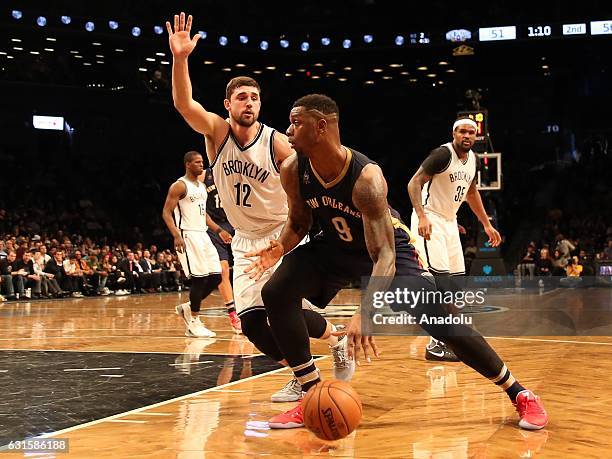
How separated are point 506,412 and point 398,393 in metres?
0.83

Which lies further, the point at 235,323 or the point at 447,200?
the point at 235,323

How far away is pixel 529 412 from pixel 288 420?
1.26 meters

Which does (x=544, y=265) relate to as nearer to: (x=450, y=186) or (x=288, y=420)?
(x=450, y=186)

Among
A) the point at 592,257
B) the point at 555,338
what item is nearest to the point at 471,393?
the point at 555,338

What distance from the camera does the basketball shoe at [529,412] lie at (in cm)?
409

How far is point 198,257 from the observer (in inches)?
366

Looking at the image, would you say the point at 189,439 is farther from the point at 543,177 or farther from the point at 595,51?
the point at 595,51

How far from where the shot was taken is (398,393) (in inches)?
204

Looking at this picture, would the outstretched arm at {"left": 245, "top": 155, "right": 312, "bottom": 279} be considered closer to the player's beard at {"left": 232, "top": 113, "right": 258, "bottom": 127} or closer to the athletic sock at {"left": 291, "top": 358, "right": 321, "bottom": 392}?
the athletic sock at {"left": 291, "top": 358, "right": 321, "bottom": 392}

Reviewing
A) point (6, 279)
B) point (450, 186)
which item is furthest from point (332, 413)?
point (6, 279)

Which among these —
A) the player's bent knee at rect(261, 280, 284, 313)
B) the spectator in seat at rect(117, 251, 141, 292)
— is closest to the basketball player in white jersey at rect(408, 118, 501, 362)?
the player's bent knee at rect(261, 280, 284, 313)

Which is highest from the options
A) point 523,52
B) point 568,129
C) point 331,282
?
point 523,52

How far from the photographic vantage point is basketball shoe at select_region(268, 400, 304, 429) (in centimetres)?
420

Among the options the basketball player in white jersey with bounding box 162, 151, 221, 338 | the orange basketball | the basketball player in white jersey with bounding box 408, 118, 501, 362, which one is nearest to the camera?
the orange basketball
